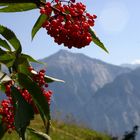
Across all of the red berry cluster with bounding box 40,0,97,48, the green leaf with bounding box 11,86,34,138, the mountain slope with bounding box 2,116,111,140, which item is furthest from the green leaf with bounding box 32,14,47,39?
the mountain slope with bounding box 2,116,111,140

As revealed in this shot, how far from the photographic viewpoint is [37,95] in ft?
7.64

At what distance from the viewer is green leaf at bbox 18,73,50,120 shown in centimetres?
227

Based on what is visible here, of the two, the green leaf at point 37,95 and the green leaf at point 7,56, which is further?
the green leaf at point 7,56

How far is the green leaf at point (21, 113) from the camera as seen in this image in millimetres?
2200

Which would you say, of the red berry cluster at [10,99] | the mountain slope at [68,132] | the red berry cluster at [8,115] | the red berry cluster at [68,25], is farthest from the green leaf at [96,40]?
the mountain slope at [68,132]

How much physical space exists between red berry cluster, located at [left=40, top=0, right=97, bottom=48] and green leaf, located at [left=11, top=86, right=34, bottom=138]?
41 centimetres

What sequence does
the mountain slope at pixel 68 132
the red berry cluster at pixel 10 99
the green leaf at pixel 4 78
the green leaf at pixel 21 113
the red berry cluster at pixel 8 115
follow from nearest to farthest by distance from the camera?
1. the green leaf at pixel 21 113
2. the green leaf at pixel 4 78
3. the red berry cluster at pixel 10 99
4. the red berry cluster at pixel 8 115
5. the mountain slope at pixel 68 132

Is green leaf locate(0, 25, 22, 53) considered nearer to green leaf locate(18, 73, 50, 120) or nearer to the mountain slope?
green leaf locate(18, 73, 50, 120)

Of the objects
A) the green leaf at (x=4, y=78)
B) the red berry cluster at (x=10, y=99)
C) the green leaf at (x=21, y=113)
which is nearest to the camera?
the green leaf at (x=21, y=113)

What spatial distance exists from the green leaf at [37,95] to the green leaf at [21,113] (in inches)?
2.1

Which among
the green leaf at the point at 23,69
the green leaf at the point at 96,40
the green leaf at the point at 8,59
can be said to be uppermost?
the green leaf at the point at 96,40

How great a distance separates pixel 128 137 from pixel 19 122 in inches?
673

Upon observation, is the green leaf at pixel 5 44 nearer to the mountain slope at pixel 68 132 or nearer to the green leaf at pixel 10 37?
the green leaf at pixel 10 37

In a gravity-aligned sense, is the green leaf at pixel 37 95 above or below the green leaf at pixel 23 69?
below
